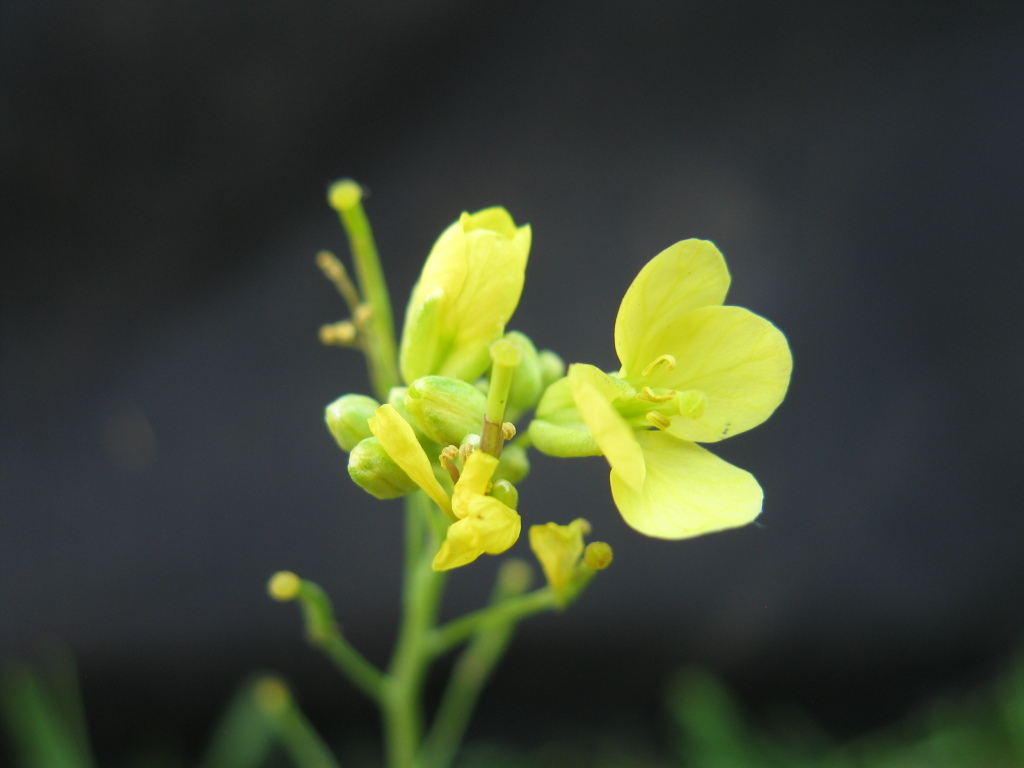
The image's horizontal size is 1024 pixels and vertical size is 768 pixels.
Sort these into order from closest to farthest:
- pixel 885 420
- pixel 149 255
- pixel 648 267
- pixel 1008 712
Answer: pixel 648 267, pixel 1008 712, pixel 149 255, pixel 885 420

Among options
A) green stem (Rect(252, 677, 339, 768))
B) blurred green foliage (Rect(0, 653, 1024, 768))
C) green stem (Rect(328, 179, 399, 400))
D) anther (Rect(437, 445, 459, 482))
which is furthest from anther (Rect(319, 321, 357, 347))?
blurred green foliage (Rect(0, 653, 1024, 768))

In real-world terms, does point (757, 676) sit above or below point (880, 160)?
below

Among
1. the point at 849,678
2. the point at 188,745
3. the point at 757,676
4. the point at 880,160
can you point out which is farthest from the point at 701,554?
the point at 188,745

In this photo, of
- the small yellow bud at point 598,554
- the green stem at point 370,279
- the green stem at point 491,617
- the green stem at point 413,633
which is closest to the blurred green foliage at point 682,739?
the green stem at point 413,633

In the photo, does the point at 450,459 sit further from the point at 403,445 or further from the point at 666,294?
the point at 666,294

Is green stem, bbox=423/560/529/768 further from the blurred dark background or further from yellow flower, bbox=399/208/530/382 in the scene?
yellow flower, bbox=399/208/530/382

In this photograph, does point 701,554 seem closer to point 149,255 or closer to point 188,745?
point 188,745

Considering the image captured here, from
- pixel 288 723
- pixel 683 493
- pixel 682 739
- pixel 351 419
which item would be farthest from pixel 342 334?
pixel 682 739
